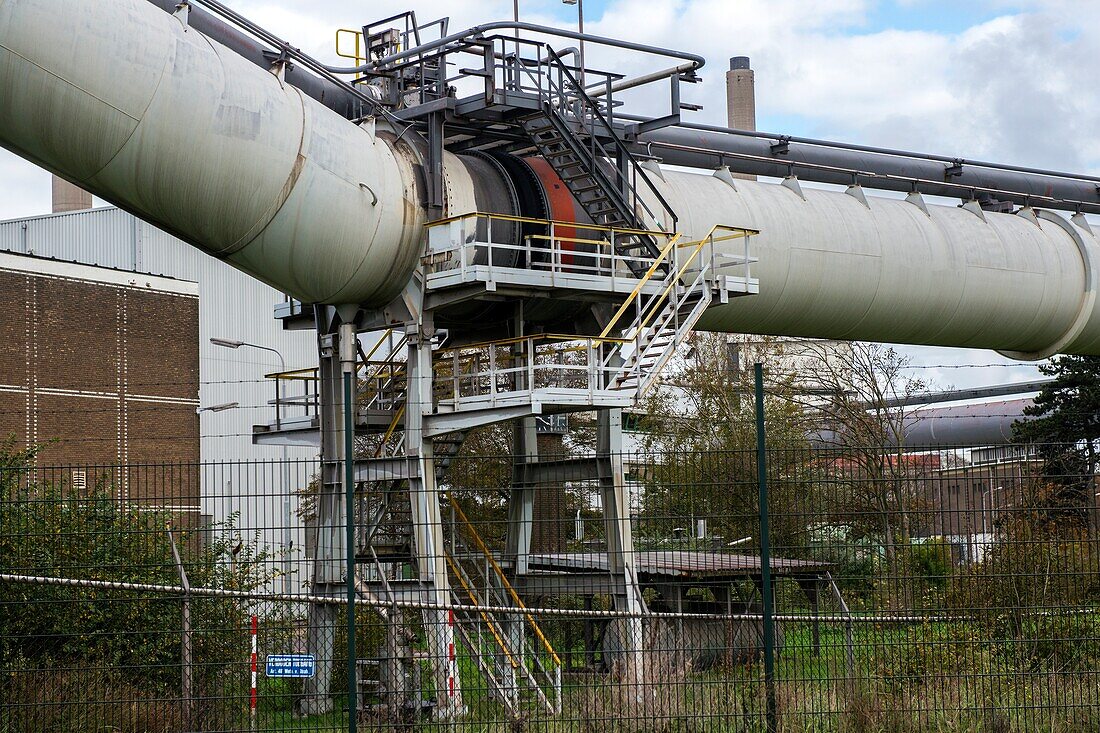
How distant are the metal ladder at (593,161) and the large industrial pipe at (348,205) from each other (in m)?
0.58

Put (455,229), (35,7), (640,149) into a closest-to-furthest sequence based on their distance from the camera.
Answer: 1. (35,7)
2. (455,229)
3. (640,149)

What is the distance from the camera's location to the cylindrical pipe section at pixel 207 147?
1628 cm

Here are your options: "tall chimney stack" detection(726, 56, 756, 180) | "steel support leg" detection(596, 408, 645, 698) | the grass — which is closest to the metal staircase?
"steel support leg" detection(596, 408, 645, 698)

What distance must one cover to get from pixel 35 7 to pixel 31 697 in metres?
7.85

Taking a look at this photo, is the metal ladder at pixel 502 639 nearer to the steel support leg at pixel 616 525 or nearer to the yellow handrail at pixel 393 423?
the steel support leg at pixel 616 525

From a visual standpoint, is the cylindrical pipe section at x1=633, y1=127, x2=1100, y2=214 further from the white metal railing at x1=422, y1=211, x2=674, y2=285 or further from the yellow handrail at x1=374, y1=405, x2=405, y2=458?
the yellow handrail at x1=374, y1=405, x2=405, y2=458

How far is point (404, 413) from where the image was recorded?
22.1 m

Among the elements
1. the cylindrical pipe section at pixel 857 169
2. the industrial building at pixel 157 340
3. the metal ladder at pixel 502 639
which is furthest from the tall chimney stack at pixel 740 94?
the metal ladder at pixel 502 639

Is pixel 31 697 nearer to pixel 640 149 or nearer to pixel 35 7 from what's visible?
pixel 35 7

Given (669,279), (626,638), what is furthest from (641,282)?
(626,638)

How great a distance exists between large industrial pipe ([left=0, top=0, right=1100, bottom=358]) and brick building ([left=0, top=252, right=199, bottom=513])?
908 inches

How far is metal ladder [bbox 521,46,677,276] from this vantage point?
69.8 ft

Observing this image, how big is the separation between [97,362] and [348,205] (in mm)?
28995

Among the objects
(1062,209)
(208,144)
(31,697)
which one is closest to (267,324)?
(1062,209)
